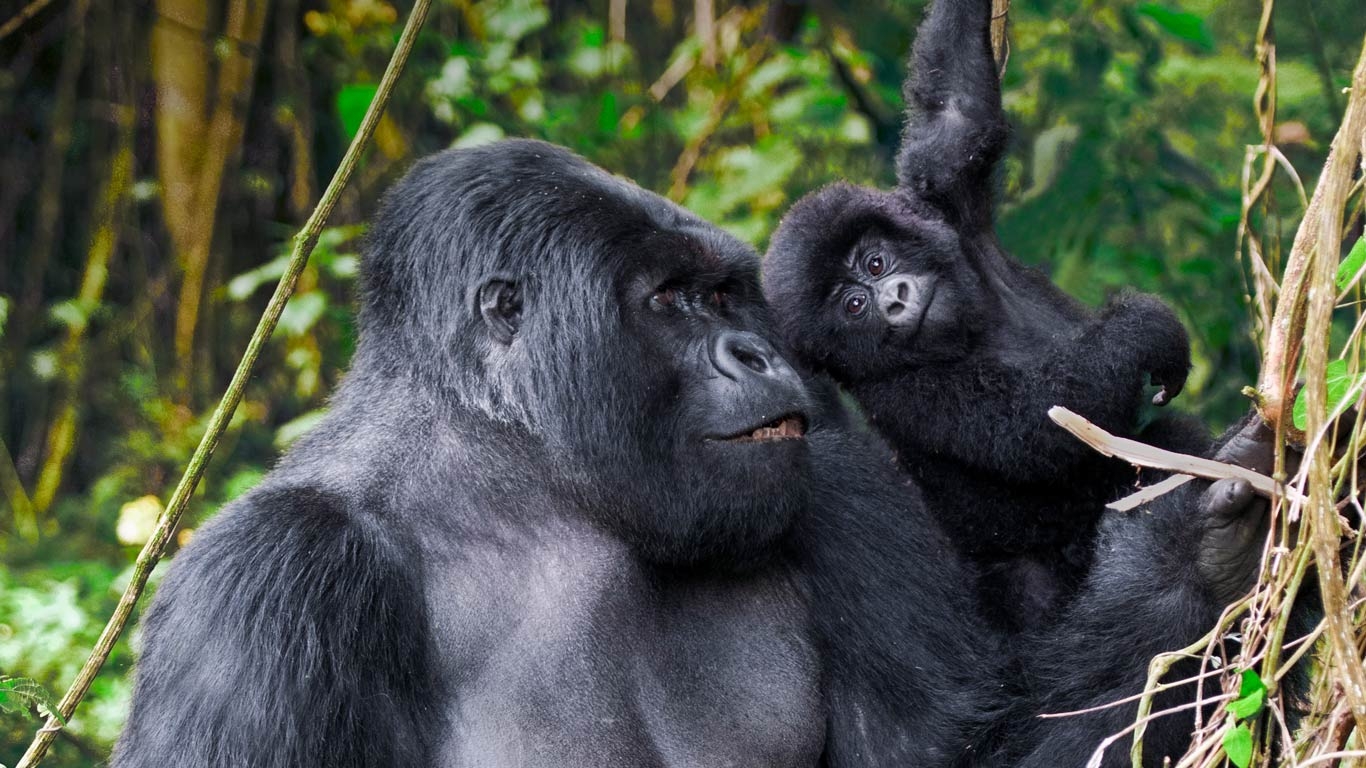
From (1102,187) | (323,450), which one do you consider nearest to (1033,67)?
(1102,187)

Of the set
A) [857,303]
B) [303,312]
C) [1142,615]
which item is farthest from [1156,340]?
[303,312]

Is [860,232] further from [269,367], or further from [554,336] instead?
[269,367]

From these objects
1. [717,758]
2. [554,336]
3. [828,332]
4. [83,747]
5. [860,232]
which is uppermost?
[554,336]

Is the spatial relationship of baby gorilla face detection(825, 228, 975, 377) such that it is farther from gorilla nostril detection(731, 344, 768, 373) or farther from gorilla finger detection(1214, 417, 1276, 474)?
gorilla finger detection(1214, 417, 1276, 474)

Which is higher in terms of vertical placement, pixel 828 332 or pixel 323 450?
pixel 323 450

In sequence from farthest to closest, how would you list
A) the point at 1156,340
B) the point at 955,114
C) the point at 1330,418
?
the point at 955,114 → the point at 1156,340 → the point at 1330,418

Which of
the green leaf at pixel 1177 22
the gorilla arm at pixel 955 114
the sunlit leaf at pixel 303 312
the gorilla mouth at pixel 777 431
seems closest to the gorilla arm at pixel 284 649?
the gorilla mouth at pixel 777 431

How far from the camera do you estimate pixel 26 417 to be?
21.6 ft

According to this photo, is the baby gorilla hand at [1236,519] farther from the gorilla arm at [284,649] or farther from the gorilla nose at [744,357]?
the gorilla arm at [284,649]

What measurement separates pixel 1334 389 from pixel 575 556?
1226mm

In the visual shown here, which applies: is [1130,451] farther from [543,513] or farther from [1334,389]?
[543,513]

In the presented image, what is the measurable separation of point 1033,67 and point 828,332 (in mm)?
2766

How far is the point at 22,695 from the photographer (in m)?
2.25

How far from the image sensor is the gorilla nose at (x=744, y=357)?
2.29 m
